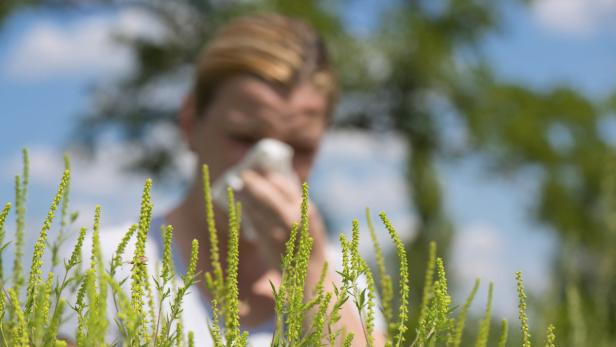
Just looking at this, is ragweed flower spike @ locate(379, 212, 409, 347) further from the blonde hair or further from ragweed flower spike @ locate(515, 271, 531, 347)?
the blonde hair

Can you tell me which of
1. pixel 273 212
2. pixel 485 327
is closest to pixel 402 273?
pixel 485 327

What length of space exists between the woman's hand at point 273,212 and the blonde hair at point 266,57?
53 centimetres

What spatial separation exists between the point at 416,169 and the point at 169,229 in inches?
729

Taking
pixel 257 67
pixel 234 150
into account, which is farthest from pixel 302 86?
pixel 234 150

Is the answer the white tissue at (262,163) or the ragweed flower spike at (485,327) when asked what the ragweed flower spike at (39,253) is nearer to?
the ragweed flower spike at (485,327)

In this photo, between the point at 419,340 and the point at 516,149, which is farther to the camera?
A: the point at 516,149

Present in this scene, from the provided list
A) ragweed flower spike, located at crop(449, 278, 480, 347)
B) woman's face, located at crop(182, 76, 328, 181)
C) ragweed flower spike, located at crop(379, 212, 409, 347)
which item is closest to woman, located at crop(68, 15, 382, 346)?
woman's face, located at crop(182, 76, 328, 181)

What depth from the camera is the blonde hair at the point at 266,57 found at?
108 inches

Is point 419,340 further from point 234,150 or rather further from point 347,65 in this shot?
point 347,65

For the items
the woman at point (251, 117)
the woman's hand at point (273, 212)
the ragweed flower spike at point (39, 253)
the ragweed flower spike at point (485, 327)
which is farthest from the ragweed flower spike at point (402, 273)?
the woman at point (251, 117)

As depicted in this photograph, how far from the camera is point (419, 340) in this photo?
2.53 feet

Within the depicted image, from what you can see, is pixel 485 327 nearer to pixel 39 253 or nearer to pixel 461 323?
pixel 461 323

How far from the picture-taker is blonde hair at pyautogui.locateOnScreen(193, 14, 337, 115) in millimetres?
2756

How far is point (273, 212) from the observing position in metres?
2.12
